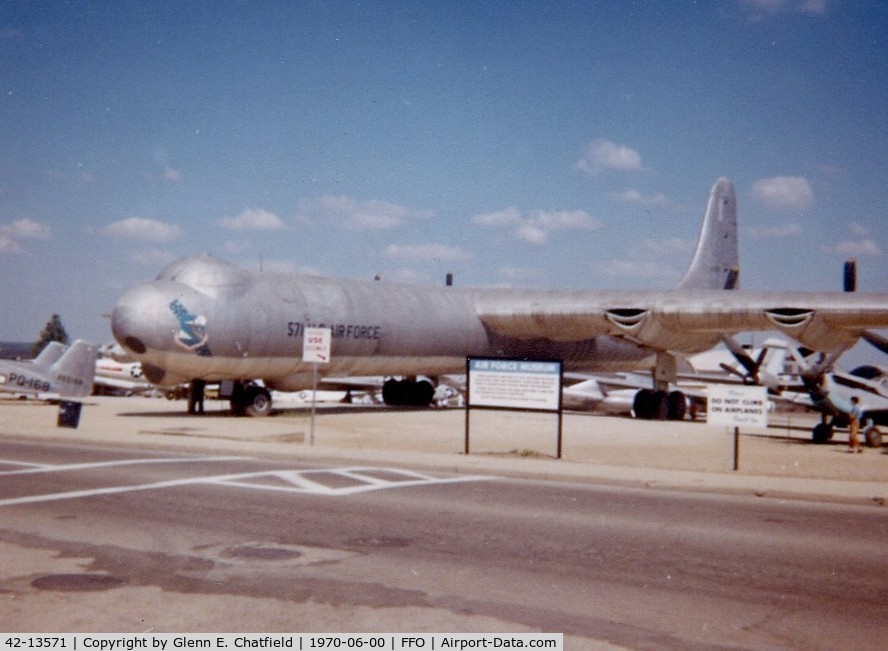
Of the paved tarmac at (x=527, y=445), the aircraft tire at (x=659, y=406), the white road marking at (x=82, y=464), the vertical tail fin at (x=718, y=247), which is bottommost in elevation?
the white road marking at (x=82, y=464)

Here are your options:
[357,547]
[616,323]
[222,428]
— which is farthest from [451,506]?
→ [616,323]

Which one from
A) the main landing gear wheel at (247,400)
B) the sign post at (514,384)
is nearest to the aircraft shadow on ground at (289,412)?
the main landing gear wheel at (247,400)

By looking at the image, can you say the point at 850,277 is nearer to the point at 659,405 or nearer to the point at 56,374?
the point at 659,405

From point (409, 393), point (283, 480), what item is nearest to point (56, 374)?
point (409, 393)

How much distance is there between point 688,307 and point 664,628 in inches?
965

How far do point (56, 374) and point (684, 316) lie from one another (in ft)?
75.6

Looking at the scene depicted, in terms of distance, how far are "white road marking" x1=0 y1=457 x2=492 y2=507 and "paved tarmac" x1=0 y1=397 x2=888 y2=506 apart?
128cm

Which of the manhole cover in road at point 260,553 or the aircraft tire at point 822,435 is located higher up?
the aircraft tire at point 822,435

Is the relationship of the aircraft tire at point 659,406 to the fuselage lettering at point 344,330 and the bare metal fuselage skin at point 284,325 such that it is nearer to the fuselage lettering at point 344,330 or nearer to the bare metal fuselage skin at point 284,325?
the bare metal fuselage skin at point 284,325

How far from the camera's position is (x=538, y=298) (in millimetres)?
34188

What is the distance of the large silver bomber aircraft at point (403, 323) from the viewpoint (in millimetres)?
25188

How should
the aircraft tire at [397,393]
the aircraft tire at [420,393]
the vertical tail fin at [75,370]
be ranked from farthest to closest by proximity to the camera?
the aircraft tire at [397,393]
the aircraft tire at [420,393]
the vertical tail fin at [75,370]

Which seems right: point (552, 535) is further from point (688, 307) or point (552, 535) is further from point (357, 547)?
point (688, 307)

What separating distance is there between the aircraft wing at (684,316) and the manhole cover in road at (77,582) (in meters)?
24.6
